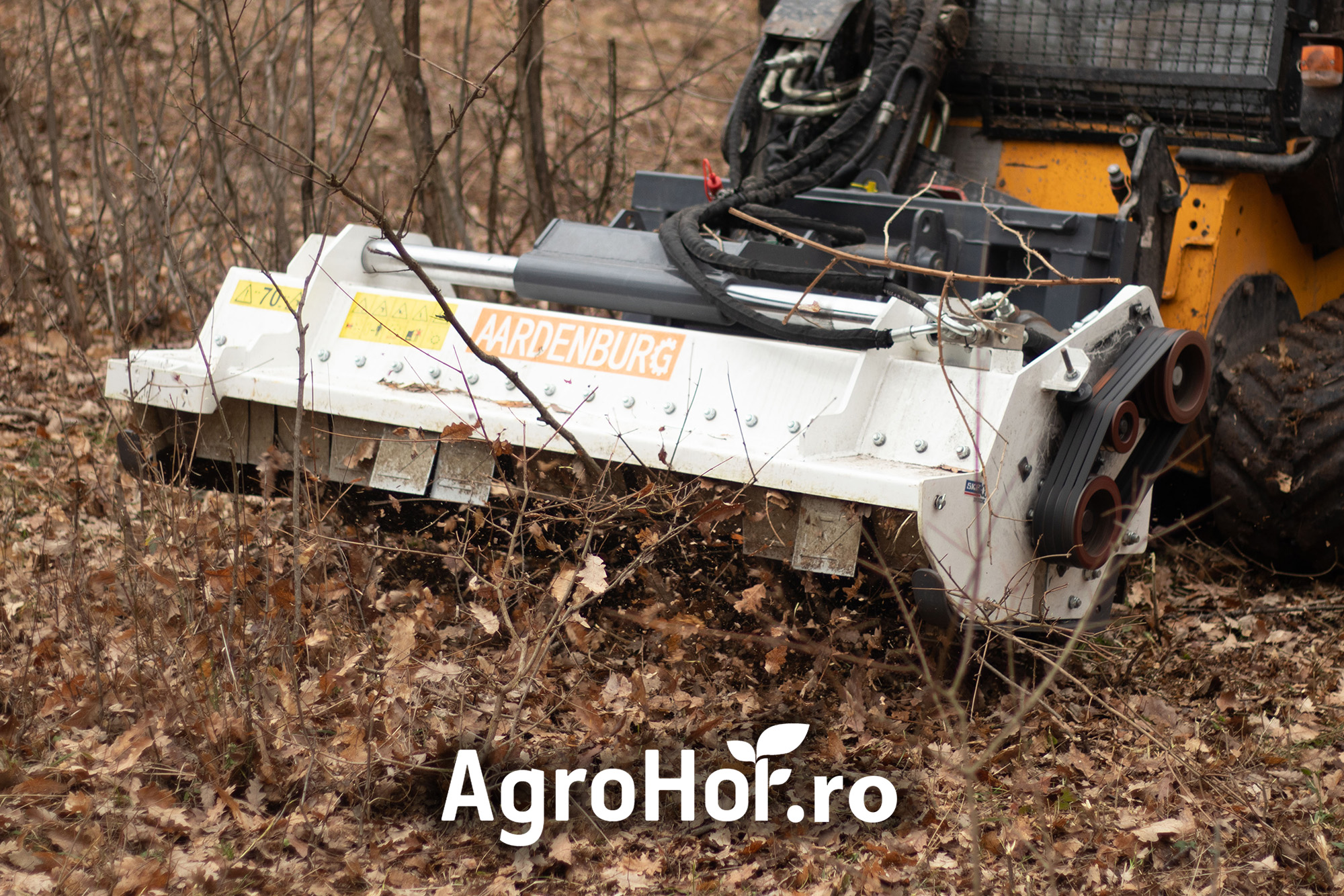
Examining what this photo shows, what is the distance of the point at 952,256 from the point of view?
436 centimetres

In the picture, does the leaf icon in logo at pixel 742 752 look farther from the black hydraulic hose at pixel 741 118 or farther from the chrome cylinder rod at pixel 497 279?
the black hydraulic hose at pixel 741 118

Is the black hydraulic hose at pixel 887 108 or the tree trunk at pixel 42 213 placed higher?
the black hydraulic hose at pixel 887 108

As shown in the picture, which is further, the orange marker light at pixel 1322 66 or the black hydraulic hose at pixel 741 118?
the black hydraulic hose at pixel 741 118

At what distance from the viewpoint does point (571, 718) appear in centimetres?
362

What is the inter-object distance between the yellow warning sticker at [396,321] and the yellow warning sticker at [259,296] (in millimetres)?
207

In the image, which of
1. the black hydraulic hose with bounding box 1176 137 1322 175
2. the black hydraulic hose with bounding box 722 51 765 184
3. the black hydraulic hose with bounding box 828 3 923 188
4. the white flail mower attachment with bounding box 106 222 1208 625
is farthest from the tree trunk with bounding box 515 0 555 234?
the black hydraulic hose with bounding box 1176 137 1322 175

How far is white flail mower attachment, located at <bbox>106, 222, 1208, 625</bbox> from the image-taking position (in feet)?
11.1

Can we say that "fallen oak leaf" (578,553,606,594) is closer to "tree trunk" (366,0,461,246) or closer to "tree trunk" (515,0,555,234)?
"tree trunk" (366,0,461,246)

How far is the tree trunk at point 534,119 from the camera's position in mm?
6793

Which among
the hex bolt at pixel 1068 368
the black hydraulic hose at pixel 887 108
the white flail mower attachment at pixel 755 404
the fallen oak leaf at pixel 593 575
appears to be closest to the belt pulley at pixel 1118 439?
the white flail mower attachment at pixel 755 404

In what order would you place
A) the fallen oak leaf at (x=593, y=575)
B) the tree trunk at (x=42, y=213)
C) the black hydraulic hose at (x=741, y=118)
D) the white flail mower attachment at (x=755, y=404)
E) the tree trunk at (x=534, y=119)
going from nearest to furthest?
the fallen oak leaf at (x=593, y=575) < the white flail mower attachment at (x=755, y=404) < the black hydraulic hose at (x=741, y=118) < the tree trunk at (x=534, y=119) < the tree trunk at (x=42, y=213)

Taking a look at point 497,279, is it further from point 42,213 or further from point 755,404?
point 42,213

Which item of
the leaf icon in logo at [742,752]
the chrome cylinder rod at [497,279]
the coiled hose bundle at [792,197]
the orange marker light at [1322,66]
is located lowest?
the leaf icon in logo at [742,752]

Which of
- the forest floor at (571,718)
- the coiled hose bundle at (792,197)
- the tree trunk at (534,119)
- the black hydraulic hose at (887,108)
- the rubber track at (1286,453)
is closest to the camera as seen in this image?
the forest floor at (571,718)
